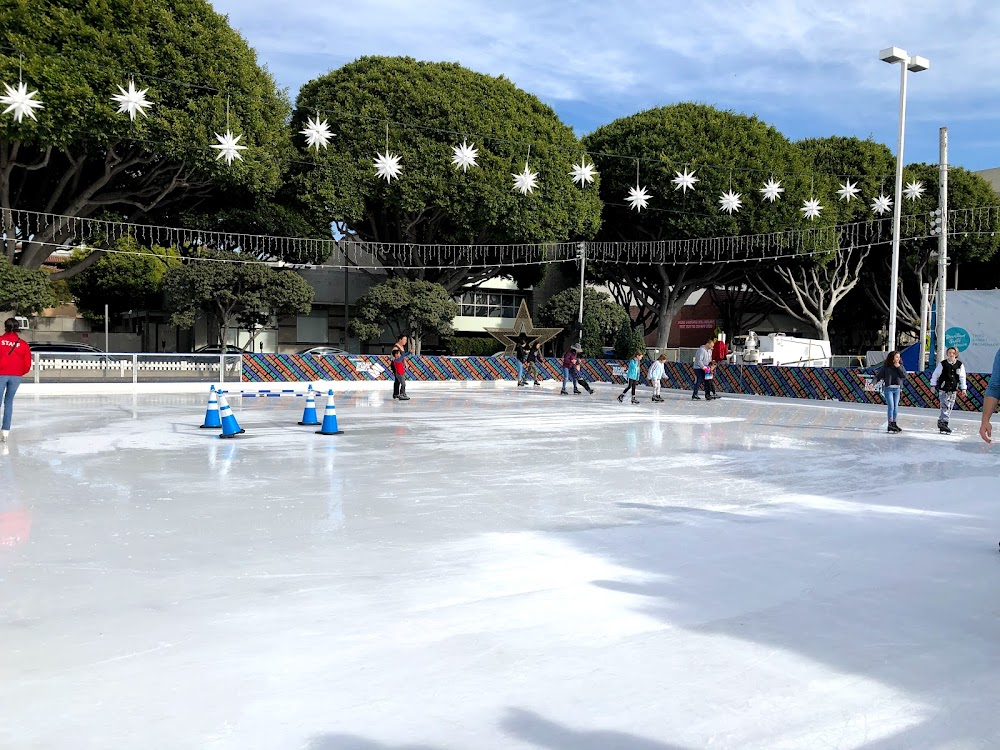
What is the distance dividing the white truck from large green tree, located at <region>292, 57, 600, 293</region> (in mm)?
8918

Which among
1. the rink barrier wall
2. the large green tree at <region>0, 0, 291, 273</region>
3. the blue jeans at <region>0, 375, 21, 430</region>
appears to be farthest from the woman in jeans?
the large green tree at <region>0, 0, 291, 273</region>

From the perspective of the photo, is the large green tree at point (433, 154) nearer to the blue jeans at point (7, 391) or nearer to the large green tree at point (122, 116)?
the large green tree at point (122, 116)

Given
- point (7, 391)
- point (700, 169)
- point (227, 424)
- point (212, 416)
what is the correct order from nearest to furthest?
point (7, 391)
point (227, 424)
point (212, 416)
point (700, 169)

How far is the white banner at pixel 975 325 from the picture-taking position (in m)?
21.4

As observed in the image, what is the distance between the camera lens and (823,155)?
138 ft

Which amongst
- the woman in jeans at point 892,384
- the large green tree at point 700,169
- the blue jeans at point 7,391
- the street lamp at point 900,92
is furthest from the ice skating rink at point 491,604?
the large green tree at point 700,169

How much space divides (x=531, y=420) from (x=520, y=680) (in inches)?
517

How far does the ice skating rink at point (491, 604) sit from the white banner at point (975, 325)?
12.5 m

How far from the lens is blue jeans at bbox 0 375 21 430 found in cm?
1180

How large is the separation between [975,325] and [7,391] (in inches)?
846

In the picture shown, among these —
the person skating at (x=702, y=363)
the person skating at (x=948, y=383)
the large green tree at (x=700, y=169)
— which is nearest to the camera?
the person skating at (x=948, y=383)

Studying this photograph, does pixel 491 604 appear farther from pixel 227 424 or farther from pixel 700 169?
pixel 700 169

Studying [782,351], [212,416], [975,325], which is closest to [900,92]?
[975,325]

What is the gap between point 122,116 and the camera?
79.5 ft
